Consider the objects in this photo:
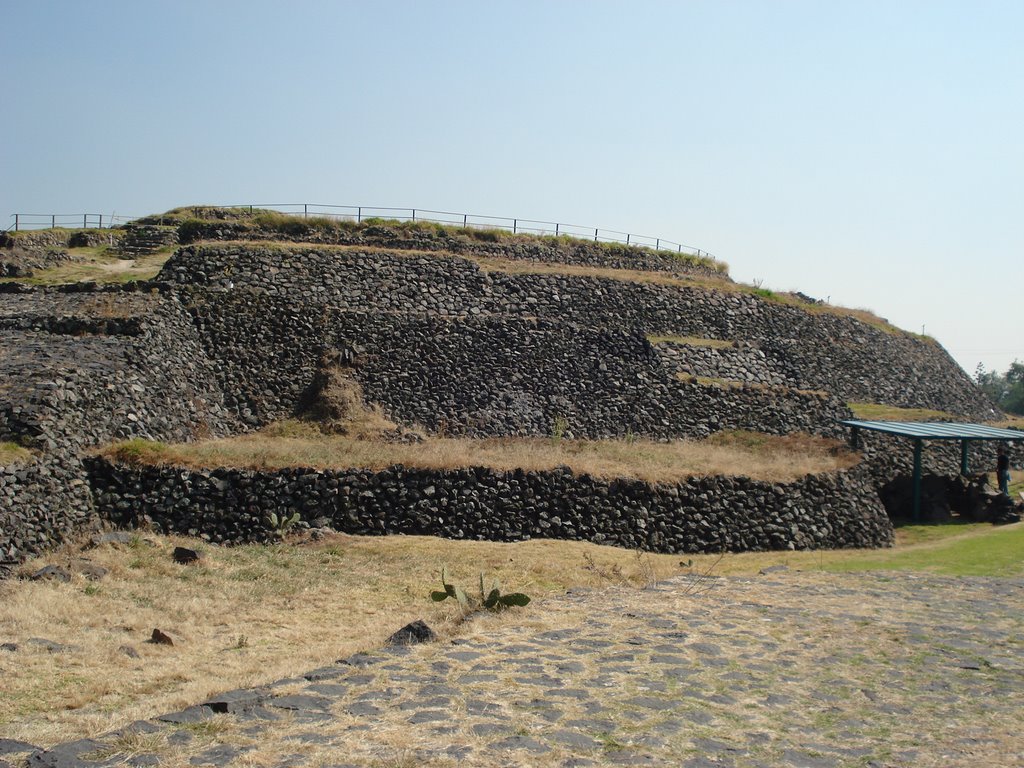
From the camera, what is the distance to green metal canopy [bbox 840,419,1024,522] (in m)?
29.5

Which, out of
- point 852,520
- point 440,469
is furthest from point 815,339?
point 440,469

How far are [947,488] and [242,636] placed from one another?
24.8 meters

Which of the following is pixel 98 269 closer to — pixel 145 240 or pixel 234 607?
pixel 145 240

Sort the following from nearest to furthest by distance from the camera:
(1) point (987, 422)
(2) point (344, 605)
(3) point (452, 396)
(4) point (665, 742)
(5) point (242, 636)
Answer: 1. (4) point (665, 742)
2. (5) point (242, 636)
3. (2) point (344, 605)
4. (3) point (452, 396)
5. (1) point (987, 422)

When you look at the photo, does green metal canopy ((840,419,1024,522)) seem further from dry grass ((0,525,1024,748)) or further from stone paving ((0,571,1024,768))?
stone paving ((0,571,1024,768))

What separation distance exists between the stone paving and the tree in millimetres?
60022

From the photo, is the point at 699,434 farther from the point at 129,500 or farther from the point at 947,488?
the point at 129,500

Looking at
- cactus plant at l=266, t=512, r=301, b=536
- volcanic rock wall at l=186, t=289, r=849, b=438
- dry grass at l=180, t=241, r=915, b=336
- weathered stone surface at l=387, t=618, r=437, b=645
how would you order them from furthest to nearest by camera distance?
dry grass at l=180, t=241, r=915, b=336, volcanic rock wall at l=186, t=289, r=849, b=438, cactus plant at l=266, t=512, r=301, b=536, weathered stone surface at l=387, t=618, r=437, b=645

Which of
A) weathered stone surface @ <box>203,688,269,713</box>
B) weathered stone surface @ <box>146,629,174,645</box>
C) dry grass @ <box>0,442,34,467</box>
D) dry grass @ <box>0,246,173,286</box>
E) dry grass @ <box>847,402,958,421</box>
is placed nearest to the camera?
weathered stone surface @ <box>203,688,269,713</box>

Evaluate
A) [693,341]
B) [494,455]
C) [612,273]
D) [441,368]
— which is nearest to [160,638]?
[494,455]

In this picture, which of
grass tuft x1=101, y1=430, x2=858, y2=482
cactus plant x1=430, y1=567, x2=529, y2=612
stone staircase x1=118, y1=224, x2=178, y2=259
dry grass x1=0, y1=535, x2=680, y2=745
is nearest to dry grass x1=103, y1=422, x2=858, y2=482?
grass tuft x1=101, y1=430, x2=858, y2=482

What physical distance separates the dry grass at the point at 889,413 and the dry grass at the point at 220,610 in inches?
784

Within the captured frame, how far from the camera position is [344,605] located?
15.3 meters

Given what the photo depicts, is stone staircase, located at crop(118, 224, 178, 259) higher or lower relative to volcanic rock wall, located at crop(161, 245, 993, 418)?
higher
